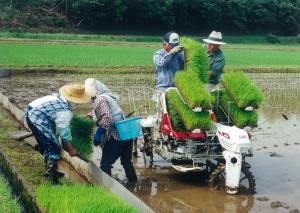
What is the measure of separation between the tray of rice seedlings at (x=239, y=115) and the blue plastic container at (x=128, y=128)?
1.25m

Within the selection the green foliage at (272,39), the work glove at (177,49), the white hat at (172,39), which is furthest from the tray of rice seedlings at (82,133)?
the green foliage at (272,39)

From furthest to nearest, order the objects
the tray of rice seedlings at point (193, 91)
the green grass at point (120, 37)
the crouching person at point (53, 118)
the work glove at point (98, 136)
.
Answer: the green grass at point (120, 37), the work glove at point (98, 136), the tray of rice seedlings at point (193, 91), the crouching person at point (53, 118)

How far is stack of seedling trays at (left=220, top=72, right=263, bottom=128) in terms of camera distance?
6234 millimetres

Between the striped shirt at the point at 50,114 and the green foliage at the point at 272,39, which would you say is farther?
the green foliage at the point at 272,39

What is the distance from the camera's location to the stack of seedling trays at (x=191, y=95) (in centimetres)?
600

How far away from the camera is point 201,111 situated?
20.0 ft

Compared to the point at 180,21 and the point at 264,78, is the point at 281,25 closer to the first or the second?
the point at 180,21

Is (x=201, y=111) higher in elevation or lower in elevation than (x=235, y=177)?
higher

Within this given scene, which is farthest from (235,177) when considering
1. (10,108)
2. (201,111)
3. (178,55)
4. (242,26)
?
(242,26)

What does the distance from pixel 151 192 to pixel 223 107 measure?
1.45 metres

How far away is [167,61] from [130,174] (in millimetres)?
1575

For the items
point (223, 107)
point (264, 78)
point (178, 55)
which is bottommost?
point (264, 78)

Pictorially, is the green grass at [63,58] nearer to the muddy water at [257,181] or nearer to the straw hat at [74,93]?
the muddy water at [257,181]

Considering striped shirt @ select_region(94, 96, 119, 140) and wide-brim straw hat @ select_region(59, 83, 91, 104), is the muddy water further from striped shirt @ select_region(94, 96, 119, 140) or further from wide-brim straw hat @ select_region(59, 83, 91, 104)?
wide-brim straw hat @ select_region(59, 83, 91, 104)
